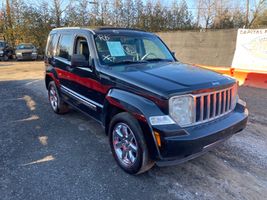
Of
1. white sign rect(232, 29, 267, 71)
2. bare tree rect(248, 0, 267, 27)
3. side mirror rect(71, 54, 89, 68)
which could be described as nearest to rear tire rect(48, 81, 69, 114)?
side mirror rect(71, 54, 89, 68)

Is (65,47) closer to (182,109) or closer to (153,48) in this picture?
(153,48)

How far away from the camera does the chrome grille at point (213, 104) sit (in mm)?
3033

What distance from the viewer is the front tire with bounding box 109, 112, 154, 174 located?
3090 millimetres

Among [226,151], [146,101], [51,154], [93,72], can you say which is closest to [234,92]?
[226,151]

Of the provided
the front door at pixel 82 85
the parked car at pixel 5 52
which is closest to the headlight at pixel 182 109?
the front door at pixel 82 85

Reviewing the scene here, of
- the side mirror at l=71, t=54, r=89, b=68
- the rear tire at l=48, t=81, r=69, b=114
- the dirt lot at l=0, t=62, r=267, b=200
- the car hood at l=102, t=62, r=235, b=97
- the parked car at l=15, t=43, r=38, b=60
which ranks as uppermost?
the side mirror at l=71, t=54, r=89, b=68

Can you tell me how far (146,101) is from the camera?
3049 mm

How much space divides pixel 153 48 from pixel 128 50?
68cm

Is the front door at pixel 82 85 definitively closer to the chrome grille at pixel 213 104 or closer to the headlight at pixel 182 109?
the headlight at pixel 182 109

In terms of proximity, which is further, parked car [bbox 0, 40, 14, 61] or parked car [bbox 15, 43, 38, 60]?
parked car [bbox 0, 40, 14, 61]

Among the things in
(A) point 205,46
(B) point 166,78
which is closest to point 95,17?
(A) point 205,46

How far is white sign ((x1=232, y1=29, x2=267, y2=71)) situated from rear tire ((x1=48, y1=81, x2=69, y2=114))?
269 inches

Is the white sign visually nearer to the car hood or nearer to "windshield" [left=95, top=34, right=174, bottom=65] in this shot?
"windshield" [left=95, top=34, right=174, bottom=65]

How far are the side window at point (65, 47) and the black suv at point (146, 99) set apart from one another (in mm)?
114
